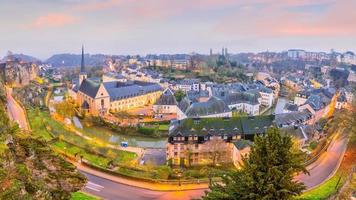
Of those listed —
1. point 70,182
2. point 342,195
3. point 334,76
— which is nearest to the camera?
point 70,182

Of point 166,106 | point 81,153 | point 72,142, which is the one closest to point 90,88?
point 166,106

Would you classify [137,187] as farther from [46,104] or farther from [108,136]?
[46,104]

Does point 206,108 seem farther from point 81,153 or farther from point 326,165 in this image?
point 81,153

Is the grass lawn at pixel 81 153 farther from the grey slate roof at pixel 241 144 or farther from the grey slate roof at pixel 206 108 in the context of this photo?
the grey slate roof at pixel 206 108

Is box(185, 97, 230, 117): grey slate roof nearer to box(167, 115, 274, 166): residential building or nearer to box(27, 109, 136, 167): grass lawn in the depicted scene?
box(167, 115, 274, 166): residential building

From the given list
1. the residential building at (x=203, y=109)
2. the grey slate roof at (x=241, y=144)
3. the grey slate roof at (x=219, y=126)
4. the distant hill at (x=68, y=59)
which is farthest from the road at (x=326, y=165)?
the distant hill at (x=68, y=59)

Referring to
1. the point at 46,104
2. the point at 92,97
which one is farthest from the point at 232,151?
the point at 46,104
